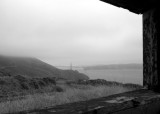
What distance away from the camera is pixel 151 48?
1.79 meters

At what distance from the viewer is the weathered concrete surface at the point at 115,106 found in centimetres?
122

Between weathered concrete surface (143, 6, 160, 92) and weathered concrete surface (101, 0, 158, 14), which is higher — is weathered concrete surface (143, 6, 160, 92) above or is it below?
below

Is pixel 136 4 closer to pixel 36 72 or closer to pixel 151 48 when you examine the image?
pixel 151 48

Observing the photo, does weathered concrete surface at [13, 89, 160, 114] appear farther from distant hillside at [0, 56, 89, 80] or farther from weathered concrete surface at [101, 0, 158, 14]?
distant hillside at [0, 56, 89, 80]

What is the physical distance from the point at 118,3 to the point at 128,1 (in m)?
0.09

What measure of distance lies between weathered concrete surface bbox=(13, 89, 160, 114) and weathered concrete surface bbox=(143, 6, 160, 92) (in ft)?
0.37

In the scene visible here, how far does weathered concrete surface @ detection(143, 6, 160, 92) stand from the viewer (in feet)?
5.77

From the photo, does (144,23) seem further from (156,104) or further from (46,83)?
(46,83)

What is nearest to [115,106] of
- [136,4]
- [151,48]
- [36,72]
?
[151,48]

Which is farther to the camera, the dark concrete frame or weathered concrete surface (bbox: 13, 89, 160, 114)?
the dark concrete frame

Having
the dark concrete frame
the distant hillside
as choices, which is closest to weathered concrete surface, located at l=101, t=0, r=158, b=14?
the dark concrete frame

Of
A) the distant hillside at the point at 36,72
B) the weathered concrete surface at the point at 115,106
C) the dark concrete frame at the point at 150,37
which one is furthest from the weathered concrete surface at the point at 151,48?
the distant hillside at the point at 36,72

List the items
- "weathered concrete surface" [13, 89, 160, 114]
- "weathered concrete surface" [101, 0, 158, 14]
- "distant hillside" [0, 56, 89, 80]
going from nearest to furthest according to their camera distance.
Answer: "weathered concrete surface" [13, 89, 160, 114], "weathered concrete surface" [101, 0, 158, 14], "distant hillside" [0, 56, 89, 80]

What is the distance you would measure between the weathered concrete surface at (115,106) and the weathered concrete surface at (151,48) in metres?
0.11
